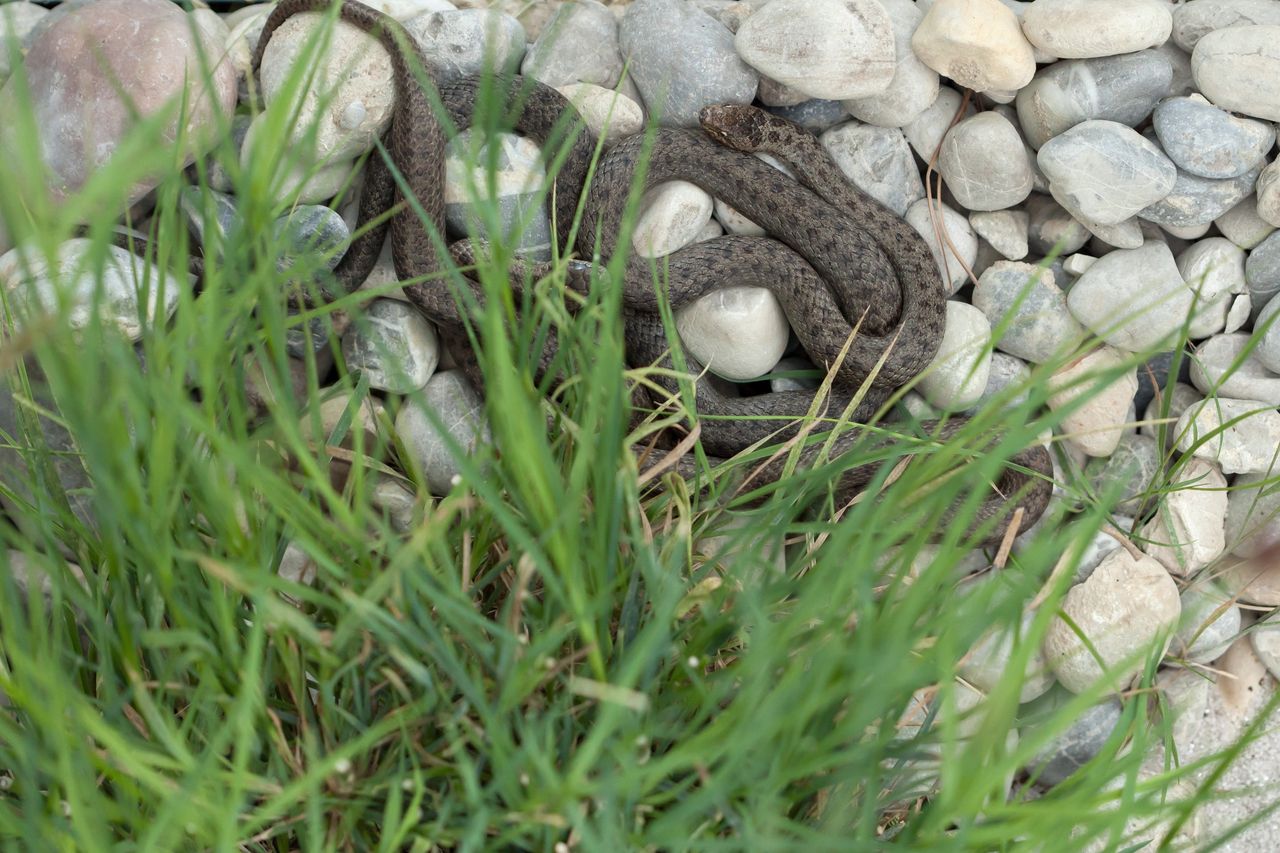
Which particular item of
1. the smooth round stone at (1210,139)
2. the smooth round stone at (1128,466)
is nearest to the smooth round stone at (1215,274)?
the smooth round stone at (1210,139)

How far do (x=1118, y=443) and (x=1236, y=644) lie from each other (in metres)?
0.55

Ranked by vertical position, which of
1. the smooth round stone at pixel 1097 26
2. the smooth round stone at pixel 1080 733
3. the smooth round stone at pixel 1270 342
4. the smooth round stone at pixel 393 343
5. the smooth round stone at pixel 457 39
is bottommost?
the smooth round stone at pixel 1080 733

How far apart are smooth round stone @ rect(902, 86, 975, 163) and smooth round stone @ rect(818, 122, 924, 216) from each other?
4 cm

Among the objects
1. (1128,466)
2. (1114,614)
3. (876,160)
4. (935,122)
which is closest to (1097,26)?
(935,122)

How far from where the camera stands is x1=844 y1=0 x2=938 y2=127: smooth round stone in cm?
231

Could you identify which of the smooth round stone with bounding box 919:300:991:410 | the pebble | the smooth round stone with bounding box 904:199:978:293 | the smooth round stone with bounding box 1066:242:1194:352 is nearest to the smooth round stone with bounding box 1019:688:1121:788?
the pebble

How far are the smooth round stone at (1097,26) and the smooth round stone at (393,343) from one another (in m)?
1.47

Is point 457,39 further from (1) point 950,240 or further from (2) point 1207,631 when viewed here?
(2) point 1207,631

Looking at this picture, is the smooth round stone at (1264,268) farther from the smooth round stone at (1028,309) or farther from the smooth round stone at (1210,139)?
the smooth round stone at (1028,309)

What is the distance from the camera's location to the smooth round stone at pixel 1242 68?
2.17 m

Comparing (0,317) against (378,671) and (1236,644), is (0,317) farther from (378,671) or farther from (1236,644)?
(1236,644)

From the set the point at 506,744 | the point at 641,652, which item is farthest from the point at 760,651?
the point at 506,744

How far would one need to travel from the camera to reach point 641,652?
3.57 ft

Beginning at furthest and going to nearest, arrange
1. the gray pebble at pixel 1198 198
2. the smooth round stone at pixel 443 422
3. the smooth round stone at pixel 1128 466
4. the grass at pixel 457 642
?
the smooth round stone at pixel 1128 466 < the gray pebble at pixel 1198 198 < the smooth round stone at pixel 443 422 < the grass at pixel 457 642
